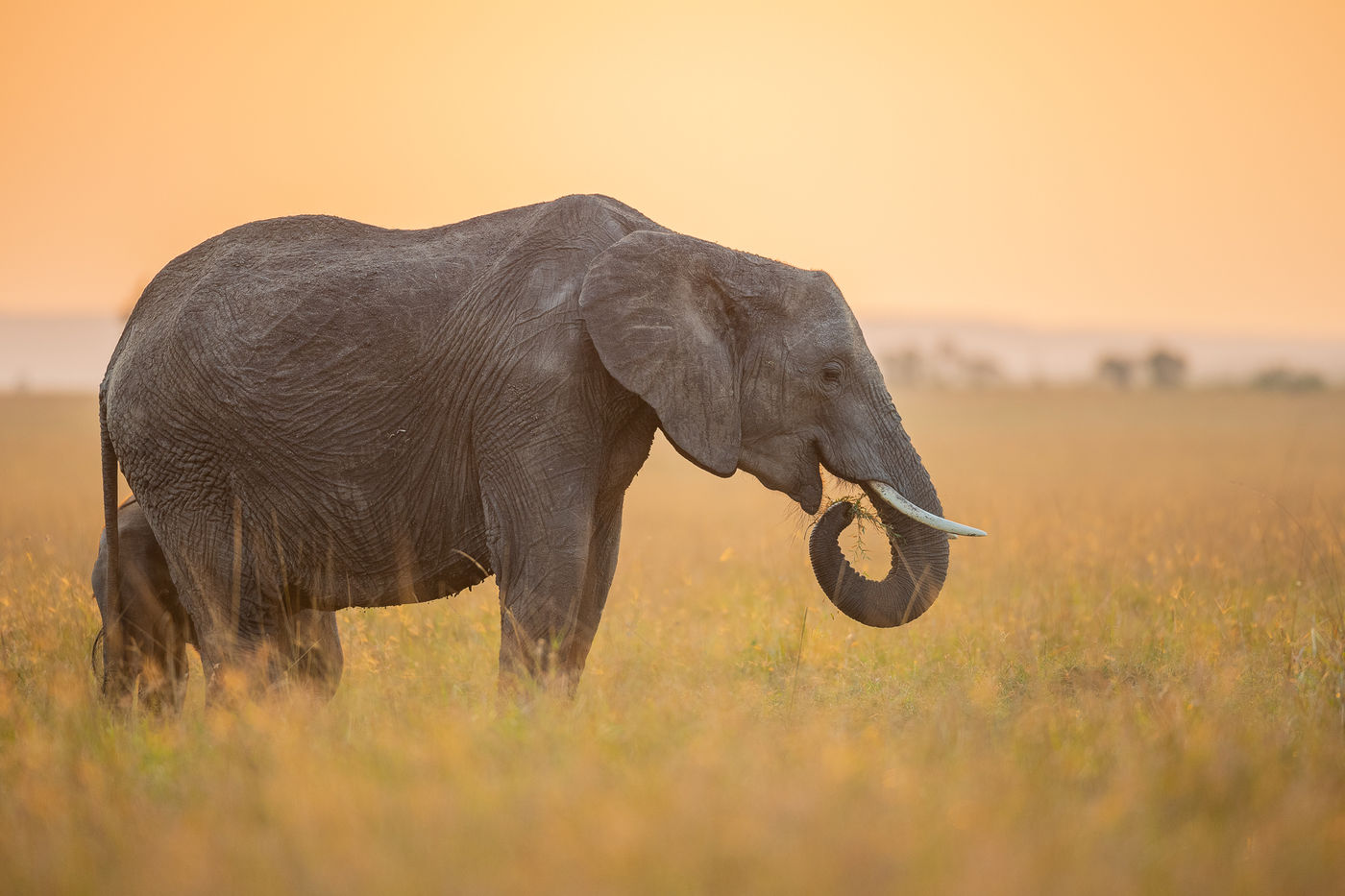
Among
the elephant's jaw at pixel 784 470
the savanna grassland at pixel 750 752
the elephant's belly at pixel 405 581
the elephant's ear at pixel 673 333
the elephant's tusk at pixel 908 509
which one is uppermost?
the elephant's ear at pixel 673 333

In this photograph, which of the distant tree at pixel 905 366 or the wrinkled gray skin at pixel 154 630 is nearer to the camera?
the wrinkled gray skin at pixel 154 630

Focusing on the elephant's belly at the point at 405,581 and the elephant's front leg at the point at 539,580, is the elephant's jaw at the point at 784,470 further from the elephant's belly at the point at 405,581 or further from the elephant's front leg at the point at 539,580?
the elephant's belly at the point at 405,581

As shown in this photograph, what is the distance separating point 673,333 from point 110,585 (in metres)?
3.19

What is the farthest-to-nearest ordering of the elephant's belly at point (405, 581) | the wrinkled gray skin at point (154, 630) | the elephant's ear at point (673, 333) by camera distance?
the wrinkled gray skin at point (154, 630) < the elephant's belly at point (405, 581) < the elephant's ear at point (673, 333)

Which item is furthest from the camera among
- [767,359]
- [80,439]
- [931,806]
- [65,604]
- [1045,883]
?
[80,439]

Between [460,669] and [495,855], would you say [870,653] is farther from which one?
[495,855]

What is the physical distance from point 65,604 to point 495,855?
16.8ft

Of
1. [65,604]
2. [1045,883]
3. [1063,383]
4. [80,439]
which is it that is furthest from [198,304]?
[1063,383]

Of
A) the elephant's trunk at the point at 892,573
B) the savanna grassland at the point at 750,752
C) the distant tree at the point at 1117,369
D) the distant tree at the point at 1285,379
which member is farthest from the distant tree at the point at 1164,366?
the elephant's trunk at the point at 892,573

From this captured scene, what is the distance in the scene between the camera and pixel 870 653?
6.87m

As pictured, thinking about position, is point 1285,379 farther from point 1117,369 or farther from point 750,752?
point 750,752

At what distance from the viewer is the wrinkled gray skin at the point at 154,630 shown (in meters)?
6.27

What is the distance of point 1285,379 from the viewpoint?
63562mm

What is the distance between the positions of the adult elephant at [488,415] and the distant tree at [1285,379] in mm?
61879
